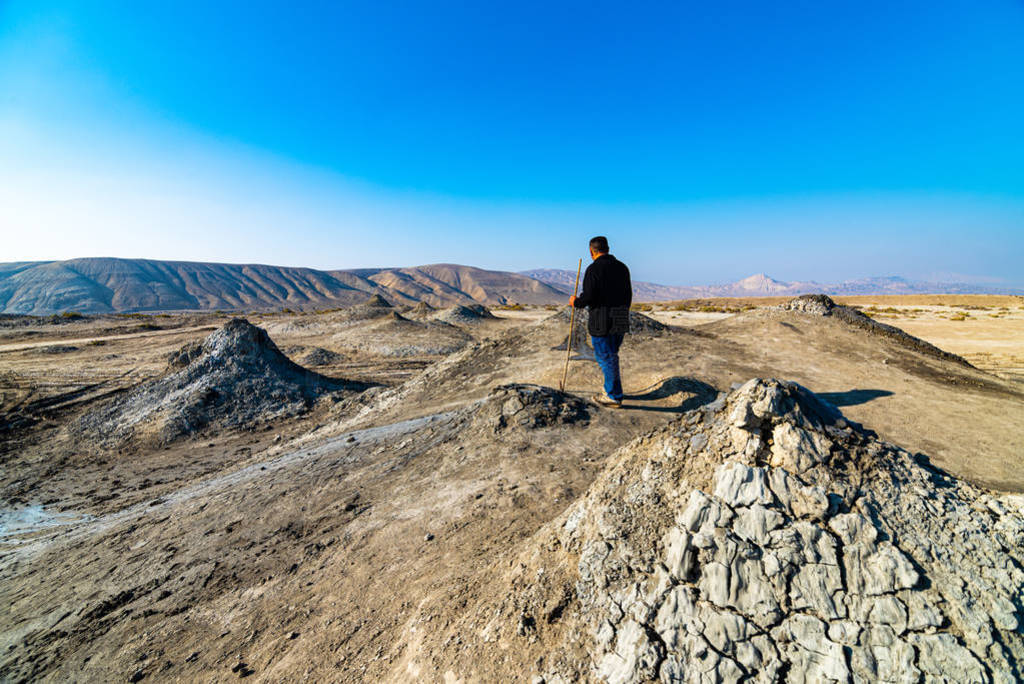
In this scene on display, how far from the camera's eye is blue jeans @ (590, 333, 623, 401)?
646cm

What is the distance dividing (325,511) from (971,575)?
256 inches

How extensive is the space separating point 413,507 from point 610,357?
370 centimetres

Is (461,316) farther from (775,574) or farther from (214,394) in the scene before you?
(775,574)

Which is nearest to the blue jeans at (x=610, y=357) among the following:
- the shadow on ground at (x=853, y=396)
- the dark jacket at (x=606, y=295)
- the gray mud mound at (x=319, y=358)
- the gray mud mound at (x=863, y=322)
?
the dark jacket at (x=606, y=295)

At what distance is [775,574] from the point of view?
2443 mm

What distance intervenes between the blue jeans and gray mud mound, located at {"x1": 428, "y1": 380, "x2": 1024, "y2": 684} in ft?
10.5

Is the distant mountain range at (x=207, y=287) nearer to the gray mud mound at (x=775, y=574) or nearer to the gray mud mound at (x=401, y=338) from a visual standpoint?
the gray mud mound at (x=401, y=338)

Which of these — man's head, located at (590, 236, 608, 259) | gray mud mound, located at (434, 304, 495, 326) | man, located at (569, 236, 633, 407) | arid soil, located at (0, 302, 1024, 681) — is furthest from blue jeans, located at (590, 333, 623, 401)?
gray mud mound, located at (434, 304, 495, 326)

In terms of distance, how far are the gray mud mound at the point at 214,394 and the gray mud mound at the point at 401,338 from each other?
9.35 m

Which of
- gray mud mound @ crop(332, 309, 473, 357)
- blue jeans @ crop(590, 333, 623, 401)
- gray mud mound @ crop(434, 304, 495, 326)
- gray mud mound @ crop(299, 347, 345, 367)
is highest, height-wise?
blue jeans @ crop(590, 333, 623, 401)

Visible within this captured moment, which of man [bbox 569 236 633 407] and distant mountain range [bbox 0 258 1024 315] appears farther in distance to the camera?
distant mountain range [bbox 0 258 1024 315]

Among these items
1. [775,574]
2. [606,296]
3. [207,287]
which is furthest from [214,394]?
[207,287]

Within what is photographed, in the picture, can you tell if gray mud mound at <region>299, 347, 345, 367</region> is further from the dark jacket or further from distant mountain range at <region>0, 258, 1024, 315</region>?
distant mountain range at <region>0, 258, 1024, 315</region>

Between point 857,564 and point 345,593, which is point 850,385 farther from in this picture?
point 345,593
